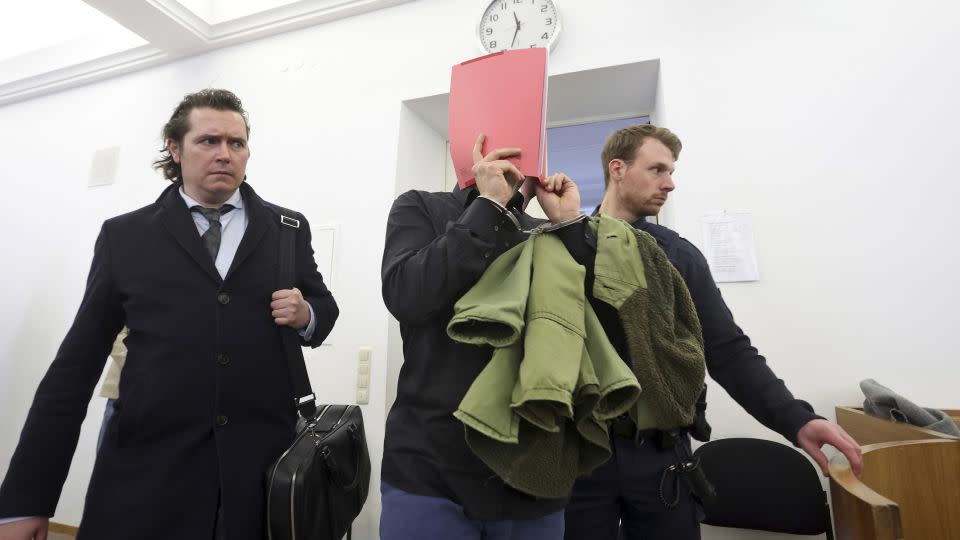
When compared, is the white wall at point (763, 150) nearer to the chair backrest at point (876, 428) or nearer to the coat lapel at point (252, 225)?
the chair backrest at point (876, 428)

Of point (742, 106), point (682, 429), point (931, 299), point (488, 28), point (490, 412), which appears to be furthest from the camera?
point (488, 28)

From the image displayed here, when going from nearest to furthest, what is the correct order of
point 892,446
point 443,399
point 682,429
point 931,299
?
1. point 443,399
2. point 892,446
3. point 682,429
4. point 931,299

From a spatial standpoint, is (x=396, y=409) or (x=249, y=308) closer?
(x=396, y=409)

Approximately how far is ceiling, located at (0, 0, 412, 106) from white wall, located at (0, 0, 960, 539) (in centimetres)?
12

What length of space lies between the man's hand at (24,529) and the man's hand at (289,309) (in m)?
0.56

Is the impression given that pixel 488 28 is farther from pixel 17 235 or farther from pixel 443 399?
pixel 17 235

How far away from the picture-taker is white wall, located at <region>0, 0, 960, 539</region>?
1861 millimetres

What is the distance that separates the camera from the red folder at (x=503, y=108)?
32.2 inches

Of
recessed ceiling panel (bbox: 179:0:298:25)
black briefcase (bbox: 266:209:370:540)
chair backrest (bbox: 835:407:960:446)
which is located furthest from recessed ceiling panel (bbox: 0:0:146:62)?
chair backrest (bbox: 835:407:960:446)

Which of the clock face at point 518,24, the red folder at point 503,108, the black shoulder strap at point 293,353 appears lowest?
the black shoulder strap at point 293,353

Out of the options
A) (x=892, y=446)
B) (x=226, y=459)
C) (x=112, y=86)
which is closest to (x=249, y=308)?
(x=226, y=459)

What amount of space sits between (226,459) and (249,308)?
0.31 meters

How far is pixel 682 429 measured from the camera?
1.07 m

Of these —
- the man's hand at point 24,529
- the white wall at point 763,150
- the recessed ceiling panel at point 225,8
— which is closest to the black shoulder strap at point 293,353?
the man's hand at point 24,529
